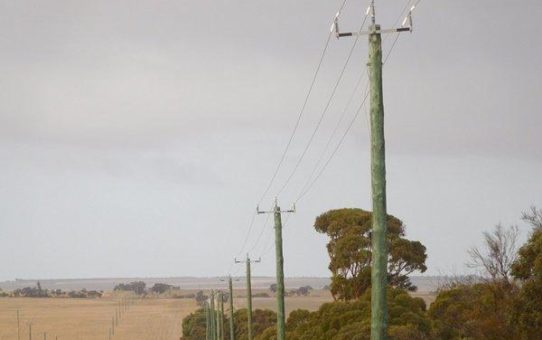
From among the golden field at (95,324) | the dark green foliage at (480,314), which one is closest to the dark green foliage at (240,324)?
the dark green foliage at (480,314)

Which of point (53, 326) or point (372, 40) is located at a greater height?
point (372, 40)

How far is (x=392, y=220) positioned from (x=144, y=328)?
96.1 m

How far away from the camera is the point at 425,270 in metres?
69.6

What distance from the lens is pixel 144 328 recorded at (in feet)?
522

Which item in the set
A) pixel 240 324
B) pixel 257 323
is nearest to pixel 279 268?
pixel 257 323

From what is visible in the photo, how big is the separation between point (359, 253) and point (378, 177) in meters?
49.9

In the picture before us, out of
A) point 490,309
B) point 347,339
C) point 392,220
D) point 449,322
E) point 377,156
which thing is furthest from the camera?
point 392,220

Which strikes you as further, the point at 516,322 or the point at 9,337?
the point at 9,337

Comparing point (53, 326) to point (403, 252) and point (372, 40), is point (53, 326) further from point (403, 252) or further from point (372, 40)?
point (372, 40)

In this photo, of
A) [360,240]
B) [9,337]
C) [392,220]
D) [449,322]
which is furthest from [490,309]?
[9,337]

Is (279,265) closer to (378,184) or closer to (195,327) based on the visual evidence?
(378,184)

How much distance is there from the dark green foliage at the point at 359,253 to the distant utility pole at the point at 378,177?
48792 millimetres

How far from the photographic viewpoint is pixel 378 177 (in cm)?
1678

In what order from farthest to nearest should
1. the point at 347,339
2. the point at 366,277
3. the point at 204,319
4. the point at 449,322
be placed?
the point at 204,319, the point at 366,277, the point at 449,322, the point at 347,339
